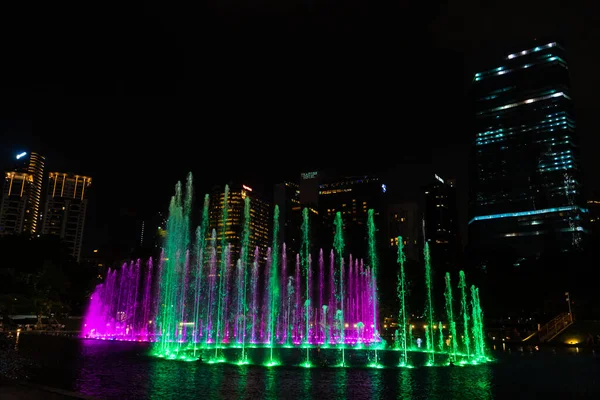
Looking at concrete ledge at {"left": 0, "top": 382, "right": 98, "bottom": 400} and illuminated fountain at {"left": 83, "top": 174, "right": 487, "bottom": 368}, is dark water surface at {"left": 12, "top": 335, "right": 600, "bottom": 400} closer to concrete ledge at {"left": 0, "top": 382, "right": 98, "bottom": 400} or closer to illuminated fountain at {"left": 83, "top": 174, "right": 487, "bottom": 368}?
concrete ledge at {"left": 0, "top": 382, "right": 98, "bottom": 400}

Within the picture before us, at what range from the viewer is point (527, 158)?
121250 millimetres

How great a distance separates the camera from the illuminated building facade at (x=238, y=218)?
128875 millimetres

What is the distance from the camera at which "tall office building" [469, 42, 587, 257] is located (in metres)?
114

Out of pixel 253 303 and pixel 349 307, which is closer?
pixel 253 303

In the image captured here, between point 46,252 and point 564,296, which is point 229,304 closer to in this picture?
point 46,252

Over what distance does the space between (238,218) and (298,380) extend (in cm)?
13001

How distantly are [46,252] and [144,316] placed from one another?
48.8ft

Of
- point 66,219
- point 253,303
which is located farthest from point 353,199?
point 253,303

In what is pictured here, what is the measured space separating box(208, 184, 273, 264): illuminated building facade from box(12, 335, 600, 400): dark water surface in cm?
10553

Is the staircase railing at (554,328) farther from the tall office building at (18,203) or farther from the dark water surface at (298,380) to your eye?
the tall office building at (18,203)

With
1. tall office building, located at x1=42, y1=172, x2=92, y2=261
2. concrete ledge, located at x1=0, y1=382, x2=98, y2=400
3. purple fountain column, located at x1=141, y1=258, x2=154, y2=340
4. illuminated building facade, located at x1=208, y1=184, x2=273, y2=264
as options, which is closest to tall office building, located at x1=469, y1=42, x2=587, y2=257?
illuminated building facade, located at x1=208, y1=184, x2=273, y2=264

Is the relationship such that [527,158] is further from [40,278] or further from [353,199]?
[40,278]

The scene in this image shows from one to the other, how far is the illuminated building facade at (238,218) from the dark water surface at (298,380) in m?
106

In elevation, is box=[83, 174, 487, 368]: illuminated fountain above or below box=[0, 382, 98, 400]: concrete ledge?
above
